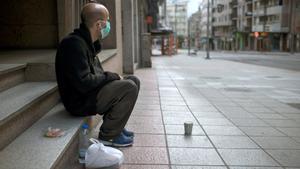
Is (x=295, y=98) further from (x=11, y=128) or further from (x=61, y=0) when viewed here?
(x=11, y=128)

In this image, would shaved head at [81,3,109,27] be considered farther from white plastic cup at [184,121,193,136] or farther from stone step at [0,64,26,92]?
white plastic cup at [184,121,193,136]

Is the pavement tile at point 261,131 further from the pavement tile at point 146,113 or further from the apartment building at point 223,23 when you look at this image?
the apartment building at point 223,23

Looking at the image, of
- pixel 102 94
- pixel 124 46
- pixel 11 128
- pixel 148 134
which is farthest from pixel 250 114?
pixel 124 46

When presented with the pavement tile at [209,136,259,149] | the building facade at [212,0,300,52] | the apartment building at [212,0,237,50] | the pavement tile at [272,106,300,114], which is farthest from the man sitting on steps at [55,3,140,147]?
the apartment building at [212,0,237,50]

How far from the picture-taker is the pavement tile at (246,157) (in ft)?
13.7

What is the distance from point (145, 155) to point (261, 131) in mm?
2139

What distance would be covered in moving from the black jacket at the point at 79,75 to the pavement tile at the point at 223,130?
1.95 metres

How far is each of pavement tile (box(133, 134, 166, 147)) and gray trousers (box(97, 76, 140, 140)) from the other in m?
0.57

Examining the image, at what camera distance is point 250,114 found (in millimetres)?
6949

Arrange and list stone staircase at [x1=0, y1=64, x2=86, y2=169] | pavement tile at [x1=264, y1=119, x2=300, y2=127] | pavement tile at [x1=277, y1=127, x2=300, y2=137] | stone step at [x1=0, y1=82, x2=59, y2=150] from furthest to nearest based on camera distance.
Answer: pavement tile at [x1=264, y1=119, x2=300, y2=127] < pavement tile at [x1=277, y1=127, x2=300, y2=137] < stone step at [x1=0, y1=82, x2=59, y2=150] < stone staircase at [x1=0, y1=64, x2=86, y2=169]

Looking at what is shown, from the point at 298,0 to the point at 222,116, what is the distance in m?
59.4

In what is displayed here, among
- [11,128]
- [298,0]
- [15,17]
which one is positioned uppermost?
[298,0]

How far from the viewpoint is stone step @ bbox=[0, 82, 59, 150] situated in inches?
125

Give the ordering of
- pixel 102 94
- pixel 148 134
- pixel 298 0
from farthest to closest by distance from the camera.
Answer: pixel 298 0, pixel 148 134, pixel 102 94
